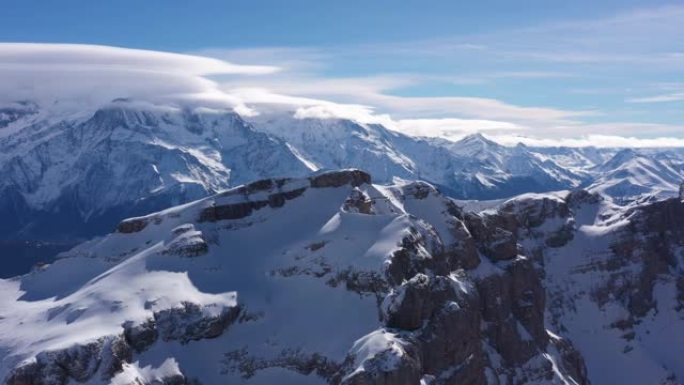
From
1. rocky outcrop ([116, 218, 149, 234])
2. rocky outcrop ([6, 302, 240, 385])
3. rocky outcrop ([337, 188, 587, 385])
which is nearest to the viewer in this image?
rocky outcrop ([337, 188, 587, 385])

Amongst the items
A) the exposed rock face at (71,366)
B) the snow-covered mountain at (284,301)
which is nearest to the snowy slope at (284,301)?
the exposed rock face at (71,366)

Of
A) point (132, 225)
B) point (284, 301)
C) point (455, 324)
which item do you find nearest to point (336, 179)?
point (284, 301)

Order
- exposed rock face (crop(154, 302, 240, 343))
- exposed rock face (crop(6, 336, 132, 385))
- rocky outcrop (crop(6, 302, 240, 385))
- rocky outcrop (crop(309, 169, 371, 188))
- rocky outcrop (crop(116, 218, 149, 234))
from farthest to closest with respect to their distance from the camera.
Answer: rocky outcrop (crop(309, 169, 371, 188)) → rocky outcrop (crop(116, 218, 149, 234)) → exposed rock face (crop(154, 302, 240, 343)) → rocky outcrop (crop(6, 302, 240, 385)) → exposed rock face (crop(6, 336, 132, 385))

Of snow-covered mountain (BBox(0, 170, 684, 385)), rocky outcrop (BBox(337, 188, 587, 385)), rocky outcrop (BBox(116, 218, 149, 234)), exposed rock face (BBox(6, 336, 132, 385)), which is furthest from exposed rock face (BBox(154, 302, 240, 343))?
rocky outcrop (BBox(116, 218, 149, 234))

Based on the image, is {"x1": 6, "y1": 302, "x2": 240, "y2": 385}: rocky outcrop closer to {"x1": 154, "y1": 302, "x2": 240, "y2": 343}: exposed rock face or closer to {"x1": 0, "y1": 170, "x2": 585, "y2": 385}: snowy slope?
{"x1": 154, "y1": 302, "x2": 240, "y2": 343}: exposed rock face

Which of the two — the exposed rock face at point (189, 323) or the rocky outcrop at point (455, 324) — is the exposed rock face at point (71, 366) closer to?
the exposed rock face at point (189, 323)

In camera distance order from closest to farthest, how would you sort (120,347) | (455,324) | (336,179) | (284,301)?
(120,347) < (455,324) < (284,301) < (336,179)

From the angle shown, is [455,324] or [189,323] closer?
[189,323]

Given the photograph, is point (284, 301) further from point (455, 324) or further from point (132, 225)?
point (132, 225)
